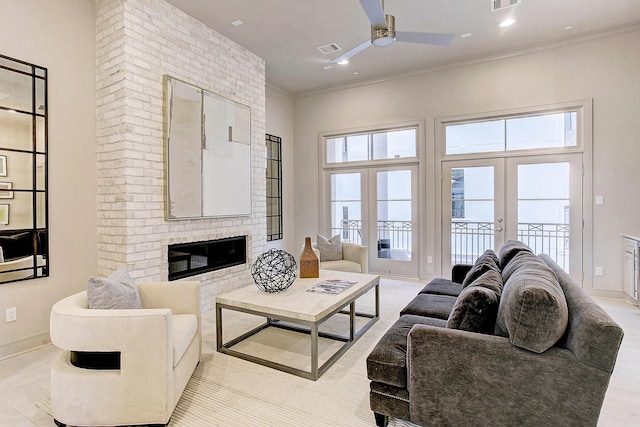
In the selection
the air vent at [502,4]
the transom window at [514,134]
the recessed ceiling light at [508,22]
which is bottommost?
the transom window at [514,134]

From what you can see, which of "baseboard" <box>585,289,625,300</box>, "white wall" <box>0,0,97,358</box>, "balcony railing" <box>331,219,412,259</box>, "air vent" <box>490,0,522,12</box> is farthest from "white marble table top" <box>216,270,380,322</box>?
"baseboard" <box>585,289,625,300</box>

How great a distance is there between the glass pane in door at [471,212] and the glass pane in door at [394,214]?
2.43 feet

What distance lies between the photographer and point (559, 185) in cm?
469

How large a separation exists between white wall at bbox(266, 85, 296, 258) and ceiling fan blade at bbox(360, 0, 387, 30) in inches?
141

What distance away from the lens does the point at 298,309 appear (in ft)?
8.43

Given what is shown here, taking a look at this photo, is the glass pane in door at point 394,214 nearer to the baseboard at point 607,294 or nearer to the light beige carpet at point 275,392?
the baseboard at point 607,294

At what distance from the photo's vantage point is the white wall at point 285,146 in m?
6.25

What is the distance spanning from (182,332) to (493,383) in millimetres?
1916

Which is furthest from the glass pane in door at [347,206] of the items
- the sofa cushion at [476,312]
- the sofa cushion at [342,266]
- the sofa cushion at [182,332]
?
the sofa cushion at [476,312]

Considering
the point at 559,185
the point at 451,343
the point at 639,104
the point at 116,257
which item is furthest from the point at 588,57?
the point at 116,257

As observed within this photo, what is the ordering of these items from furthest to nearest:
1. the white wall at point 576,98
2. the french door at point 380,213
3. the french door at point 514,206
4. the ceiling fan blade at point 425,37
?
the french door at point 380,213
the french door at point 514,206
the white wall at point 576,98
the ceiling fan blade at point 425,37

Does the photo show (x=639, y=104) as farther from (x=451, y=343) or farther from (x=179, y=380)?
(x=179, y=380)

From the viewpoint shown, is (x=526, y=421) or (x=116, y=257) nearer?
(x=526, y=421)

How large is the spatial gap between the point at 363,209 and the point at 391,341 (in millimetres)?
4230
